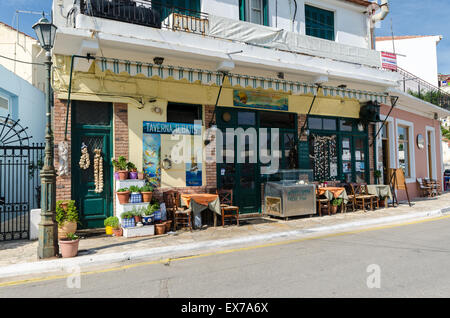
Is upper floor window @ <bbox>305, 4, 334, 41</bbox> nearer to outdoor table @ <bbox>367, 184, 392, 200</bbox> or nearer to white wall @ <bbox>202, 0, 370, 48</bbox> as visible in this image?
white wall @ <bbox>202, 0, 370, 48</bbox>

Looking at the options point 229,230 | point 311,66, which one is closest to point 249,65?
point 311,66

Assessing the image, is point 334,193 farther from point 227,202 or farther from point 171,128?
point 171,128

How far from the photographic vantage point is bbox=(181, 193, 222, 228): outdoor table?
8.80 metres

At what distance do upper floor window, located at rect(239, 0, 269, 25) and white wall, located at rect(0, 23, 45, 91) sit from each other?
31.7 ft

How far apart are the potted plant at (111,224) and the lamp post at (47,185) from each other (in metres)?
1.89

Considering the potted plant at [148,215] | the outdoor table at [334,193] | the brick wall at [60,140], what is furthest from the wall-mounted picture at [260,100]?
the brick wall at [60,140]

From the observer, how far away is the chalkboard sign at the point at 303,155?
472 inches

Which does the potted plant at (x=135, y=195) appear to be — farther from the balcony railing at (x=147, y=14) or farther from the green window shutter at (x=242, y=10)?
the green window shutter at (x=242, y=10)

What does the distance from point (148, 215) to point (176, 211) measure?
2.79ft

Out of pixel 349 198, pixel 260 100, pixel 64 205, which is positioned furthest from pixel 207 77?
pixel 349 198

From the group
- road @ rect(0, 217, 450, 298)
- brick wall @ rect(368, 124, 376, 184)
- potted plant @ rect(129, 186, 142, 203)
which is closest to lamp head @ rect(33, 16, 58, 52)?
potted plant @ rect(129, 186, 142, 203)

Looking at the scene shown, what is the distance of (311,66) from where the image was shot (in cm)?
1121
